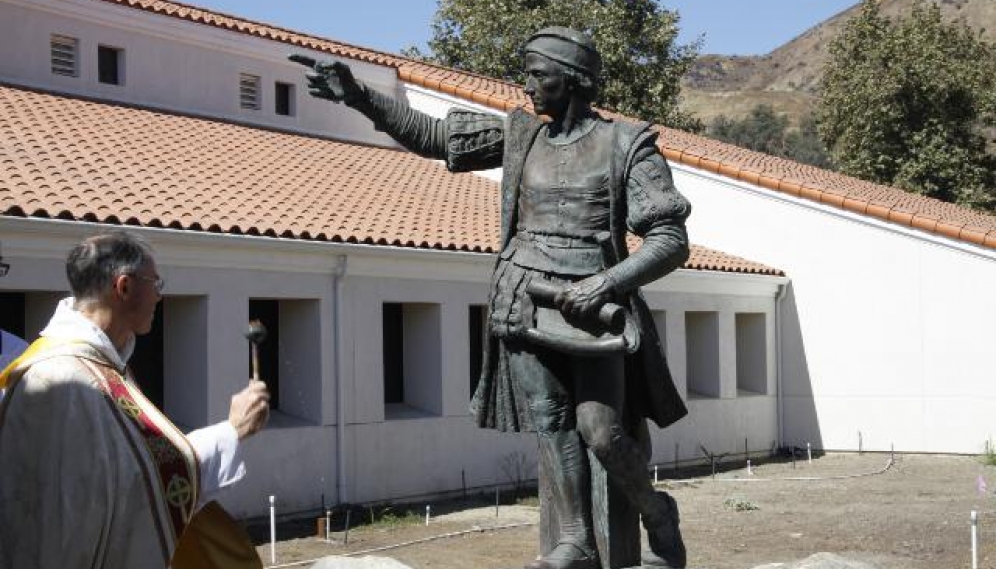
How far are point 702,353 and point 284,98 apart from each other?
7.85 metres

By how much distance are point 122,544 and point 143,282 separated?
0.66 meters

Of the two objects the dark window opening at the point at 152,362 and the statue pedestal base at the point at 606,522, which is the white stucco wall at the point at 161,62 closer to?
the dark window opening at the point at 152,362

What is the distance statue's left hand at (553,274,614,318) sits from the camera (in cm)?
577

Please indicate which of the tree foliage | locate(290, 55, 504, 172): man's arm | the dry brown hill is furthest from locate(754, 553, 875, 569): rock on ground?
the dry brown hill

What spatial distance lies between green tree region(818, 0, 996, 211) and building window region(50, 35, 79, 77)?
2068 cm

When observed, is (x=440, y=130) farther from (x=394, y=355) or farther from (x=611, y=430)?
(x=394, y=355)

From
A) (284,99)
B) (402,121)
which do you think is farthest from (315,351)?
(402,121)

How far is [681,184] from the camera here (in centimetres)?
2483

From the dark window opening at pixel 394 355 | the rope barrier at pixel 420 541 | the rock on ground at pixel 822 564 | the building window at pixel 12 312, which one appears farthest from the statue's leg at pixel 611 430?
the dark window opening at pixel 394 355

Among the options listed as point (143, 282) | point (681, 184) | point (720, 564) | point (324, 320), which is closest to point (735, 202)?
point (681, 184)

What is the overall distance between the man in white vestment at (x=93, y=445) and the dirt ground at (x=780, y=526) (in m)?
8.66

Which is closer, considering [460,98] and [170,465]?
[170,465]

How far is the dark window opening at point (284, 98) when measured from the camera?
78.3 ft

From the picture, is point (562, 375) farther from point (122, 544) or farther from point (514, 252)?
point (122, 544)
